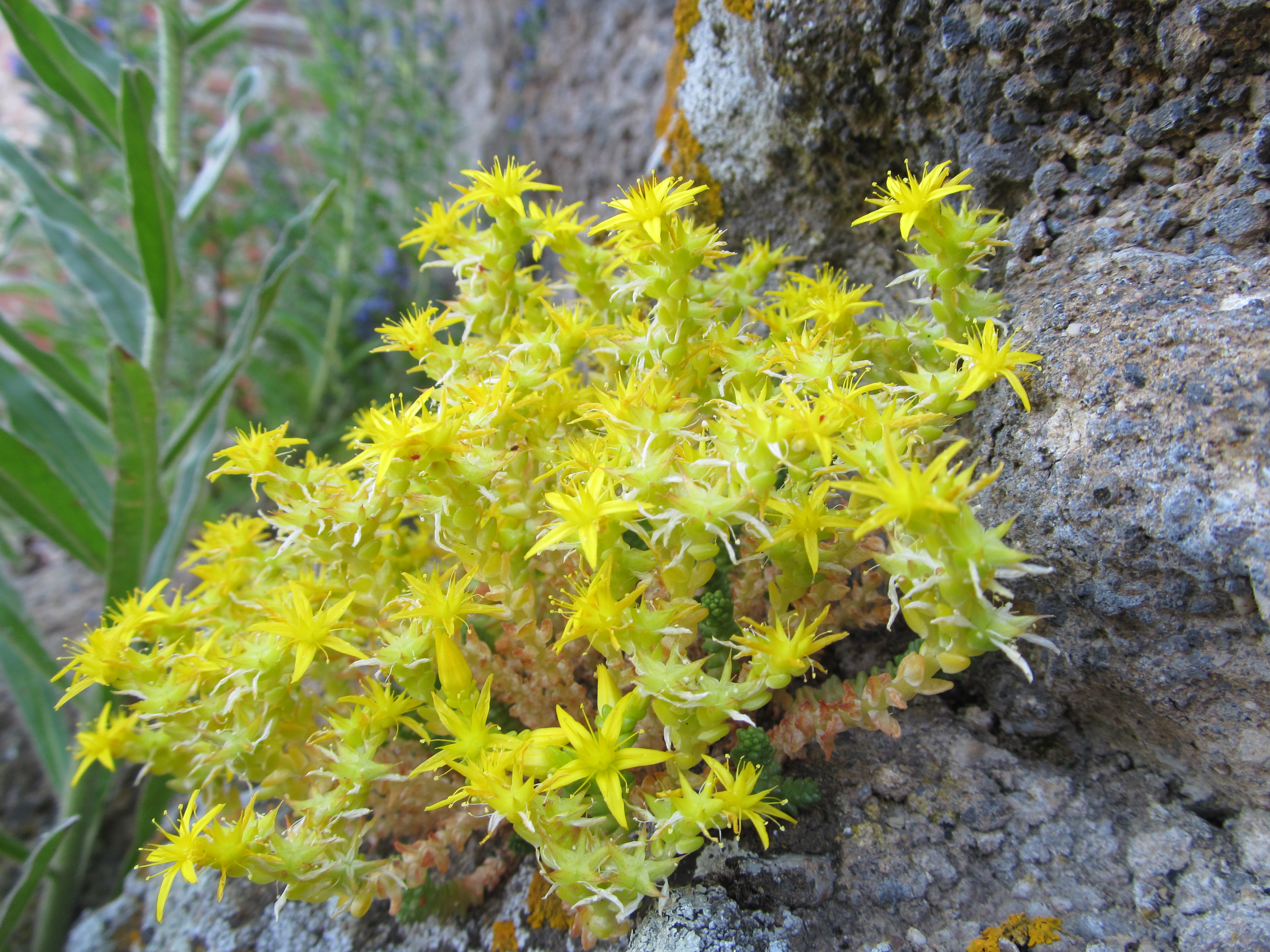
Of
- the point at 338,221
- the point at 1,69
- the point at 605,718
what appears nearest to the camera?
the point at 605,718

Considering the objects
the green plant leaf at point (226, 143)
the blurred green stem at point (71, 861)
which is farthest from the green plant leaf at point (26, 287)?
the blurred green stem at point (71, 861)

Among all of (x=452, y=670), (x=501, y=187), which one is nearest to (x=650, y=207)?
(x=501, y=187)

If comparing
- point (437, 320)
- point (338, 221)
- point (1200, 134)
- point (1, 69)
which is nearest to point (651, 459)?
point (437, 320)

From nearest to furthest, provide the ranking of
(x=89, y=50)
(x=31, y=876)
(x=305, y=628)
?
(x=305, y=628), (x=31, y=876), (x=89, y=50)

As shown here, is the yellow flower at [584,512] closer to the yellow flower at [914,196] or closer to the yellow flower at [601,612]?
the yellow flower at [601,612]

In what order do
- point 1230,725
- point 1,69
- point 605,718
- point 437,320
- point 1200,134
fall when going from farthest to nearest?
1. point 1,69
2. point 437,320
3. point 1200,134
4. point 1230,725
5. point 605,718

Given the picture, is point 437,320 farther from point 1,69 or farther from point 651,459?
point 1,69

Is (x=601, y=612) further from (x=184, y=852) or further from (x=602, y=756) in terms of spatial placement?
(x=184, y=852)
